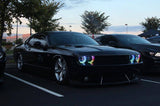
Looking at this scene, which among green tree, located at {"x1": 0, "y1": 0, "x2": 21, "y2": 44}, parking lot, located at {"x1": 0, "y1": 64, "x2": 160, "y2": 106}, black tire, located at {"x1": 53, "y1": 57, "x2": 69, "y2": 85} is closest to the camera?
parking lot, located at {"x1": 0, "y1": 64, "x2": 160, "y2": 106}

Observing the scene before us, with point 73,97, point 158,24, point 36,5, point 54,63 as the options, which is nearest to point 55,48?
point 54,63

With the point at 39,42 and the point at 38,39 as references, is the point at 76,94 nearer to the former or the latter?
the point at 39,42

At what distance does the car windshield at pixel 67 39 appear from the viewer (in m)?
6.62

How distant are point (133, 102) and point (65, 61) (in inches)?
77.8

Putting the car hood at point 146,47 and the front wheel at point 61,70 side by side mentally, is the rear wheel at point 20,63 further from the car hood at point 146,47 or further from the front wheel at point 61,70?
the car hood at point 146,47

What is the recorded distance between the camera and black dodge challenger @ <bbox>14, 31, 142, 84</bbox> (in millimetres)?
5309

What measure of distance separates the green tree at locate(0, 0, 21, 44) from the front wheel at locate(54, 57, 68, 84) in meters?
5.78

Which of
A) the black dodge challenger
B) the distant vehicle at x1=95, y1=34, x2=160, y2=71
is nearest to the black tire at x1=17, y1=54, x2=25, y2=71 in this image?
the black dodge challenger

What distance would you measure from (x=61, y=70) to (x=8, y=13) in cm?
680

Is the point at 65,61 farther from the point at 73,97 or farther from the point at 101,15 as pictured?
the point at 101,15

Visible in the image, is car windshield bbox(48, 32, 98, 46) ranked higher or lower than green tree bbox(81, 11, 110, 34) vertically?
lower

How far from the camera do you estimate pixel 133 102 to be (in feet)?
13.9

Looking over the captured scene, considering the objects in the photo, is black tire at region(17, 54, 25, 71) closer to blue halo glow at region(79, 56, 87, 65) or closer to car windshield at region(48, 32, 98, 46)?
car windshield at region(48, 32, 98, 46)

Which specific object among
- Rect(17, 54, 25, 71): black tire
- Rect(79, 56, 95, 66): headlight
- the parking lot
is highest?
Rect(79, 56, 95, 66): headlight
